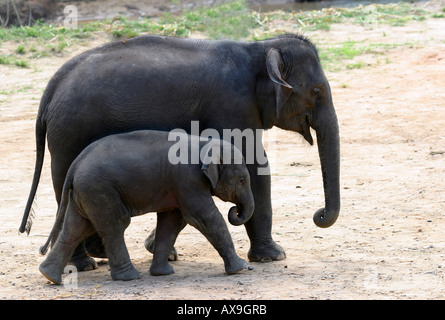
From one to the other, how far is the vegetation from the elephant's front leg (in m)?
7.63

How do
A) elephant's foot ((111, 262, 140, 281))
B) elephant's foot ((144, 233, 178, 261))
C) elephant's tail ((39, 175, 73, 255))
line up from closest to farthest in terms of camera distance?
elephant's tail ((39, 175, 73, 255)) → elephant's foot ((111, 262, 140, 281)) → elephant's foot ((144, 233, 178, 261))

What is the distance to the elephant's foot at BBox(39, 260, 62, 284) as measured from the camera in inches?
223

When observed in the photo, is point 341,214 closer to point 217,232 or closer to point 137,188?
point 217,232

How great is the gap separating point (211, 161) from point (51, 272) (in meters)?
1.29

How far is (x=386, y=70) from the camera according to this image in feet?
44.4

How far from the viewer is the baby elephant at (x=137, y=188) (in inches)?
219

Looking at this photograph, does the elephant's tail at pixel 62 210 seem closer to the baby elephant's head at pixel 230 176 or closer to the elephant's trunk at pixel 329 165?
the baby elephant's head at pixel 230 176

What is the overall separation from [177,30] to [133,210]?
999 cm

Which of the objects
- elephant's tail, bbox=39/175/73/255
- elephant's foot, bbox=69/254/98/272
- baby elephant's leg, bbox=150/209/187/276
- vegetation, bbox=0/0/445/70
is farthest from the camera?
vegetation, bbox=0/0/445/70

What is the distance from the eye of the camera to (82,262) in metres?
6.26

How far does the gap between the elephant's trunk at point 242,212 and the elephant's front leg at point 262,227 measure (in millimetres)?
446

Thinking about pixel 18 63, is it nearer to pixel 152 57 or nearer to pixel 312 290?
pixel 152 57

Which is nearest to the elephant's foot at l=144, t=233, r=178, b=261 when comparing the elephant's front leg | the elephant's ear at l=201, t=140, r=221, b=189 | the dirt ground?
the dirt ground

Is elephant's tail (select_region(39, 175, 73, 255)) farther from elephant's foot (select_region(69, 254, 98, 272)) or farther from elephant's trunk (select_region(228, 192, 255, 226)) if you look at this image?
elephant's trunk (select_region(228, 192, 255, 226))
